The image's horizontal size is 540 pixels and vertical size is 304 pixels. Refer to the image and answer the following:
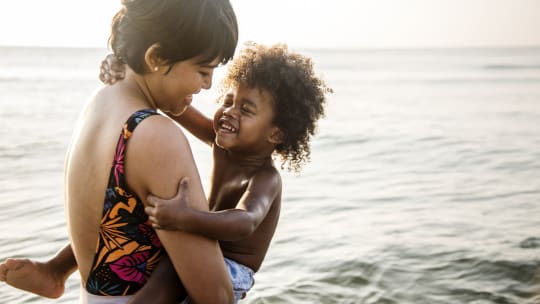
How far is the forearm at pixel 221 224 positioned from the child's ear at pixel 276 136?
813 mm

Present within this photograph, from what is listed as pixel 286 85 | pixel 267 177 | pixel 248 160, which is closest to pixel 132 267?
pixel 267 177

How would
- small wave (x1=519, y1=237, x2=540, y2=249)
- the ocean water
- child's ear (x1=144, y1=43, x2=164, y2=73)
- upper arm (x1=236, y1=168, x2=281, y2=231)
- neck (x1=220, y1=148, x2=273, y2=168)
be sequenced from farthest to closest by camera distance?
small wave (x1=519, y1=237, x2=540, y2=249) < the ocean water < neck (x1=220, y1=148, x2=273, y2=168) < upper arm (x1=236, y1=168, x2=281, y2=231) < child's ear (x1=144, y1=43, x2=164, y2=73)

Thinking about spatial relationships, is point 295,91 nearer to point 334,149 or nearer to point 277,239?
point 277,239

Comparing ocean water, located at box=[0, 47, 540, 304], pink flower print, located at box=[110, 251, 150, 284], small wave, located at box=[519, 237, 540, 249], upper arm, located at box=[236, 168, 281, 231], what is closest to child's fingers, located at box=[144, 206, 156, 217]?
pink flower print, located at box=[110, 251, 150, 284]

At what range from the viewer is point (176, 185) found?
2076mm

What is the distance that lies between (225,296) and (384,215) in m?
5.05

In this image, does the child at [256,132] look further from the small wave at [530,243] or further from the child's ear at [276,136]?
the small wave at [530,243]

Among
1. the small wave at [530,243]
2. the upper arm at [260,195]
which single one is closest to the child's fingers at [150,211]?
the upper arm at [260,195]

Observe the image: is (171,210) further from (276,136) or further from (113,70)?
(276,136)

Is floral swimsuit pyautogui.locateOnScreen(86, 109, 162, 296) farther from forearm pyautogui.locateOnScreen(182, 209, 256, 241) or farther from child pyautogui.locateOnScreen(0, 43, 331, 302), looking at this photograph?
child pyautogui.locateOnScreen(0, 43, 331, 302)

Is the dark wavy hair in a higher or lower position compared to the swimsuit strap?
higher

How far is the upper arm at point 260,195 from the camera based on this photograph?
263 centimetres

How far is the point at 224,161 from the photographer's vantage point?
324 cm

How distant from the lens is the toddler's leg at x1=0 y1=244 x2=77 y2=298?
8.91 ft
